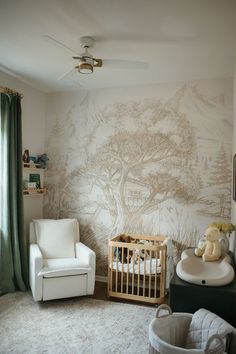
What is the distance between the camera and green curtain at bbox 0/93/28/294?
3.36 m

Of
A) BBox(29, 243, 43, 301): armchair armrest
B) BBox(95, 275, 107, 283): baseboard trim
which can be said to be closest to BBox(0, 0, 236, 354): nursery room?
BBox(29, 243, 43, 301): armchair armrest

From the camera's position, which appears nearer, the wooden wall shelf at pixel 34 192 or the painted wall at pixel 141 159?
the painted wall at pixel 141 159

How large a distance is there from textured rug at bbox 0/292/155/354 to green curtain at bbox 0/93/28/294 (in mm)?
245

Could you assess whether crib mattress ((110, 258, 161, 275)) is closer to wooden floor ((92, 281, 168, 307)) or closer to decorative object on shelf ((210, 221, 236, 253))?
wooden floor ((92, 281, 168, 307))

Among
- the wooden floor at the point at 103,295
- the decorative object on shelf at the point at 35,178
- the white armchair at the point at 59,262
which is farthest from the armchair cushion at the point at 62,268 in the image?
the decorative object on shelf at the point at 35,178

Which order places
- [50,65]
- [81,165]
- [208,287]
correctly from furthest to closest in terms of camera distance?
[81,165] → [50,65] → [208,287]

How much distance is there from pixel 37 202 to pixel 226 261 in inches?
109

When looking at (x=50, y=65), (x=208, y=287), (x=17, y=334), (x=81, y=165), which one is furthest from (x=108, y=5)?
(x=17, y=334)

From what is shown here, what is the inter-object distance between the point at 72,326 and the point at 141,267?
96cm

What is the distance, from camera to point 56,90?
13.7ft

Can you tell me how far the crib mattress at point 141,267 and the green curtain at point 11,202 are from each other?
1.14 meters

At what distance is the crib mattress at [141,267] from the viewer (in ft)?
10.5

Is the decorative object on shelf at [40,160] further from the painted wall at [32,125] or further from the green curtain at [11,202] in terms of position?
the green curtain at [11,202]

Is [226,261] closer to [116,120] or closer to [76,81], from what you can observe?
[116,120]
